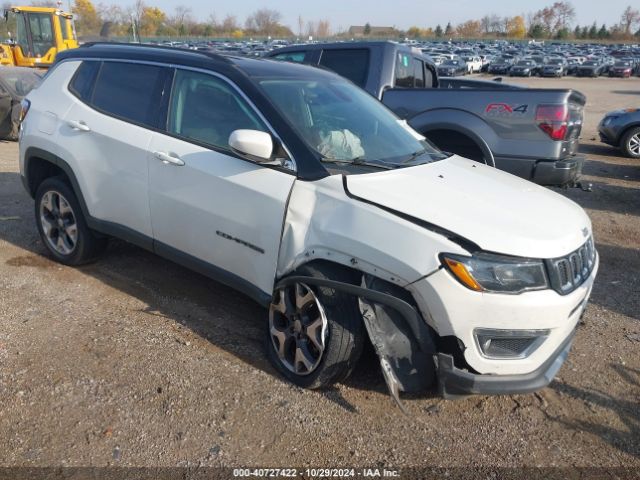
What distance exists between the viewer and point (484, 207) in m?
2.91

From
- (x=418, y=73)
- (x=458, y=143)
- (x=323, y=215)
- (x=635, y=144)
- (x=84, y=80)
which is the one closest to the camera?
(x=323, y=215)

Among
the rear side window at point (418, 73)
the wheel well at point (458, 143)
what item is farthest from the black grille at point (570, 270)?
the rear side window at point (418, 73)

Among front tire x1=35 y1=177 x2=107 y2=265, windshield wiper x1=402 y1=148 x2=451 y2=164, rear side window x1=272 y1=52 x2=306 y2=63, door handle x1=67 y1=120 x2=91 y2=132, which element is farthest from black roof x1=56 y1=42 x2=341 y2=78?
rear side window x1=272 y1=52 x2=306 y2=63

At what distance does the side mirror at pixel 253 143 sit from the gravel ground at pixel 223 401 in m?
1.32

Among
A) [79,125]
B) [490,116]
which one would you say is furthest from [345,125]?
[490,116]

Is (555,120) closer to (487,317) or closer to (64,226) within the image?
(487,317)

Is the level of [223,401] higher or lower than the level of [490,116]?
lower

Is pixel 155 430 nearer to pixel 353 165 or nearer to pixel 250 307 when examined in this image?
pixel 250 307

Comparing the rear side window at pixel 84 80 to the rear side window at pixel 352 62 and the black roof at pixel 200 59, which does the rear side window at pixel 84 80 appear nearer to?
the black roof at pixel 200 59

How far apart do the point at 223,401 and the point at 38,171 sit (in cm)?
308

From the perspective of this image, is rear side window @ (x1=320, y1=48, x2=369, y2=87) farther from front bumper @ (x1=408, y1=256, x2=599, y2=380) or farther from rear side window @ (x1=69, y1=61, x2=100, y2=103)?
front bumper @ (x1=408, y1=256, x2=599, y2=380)

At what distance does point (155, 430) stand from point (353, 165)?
5.97 ft

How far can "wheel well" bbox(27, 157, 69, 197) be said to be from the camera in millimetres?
4785

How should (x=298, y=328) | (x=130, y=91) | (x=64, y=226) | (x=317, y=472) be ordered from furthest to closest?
1. (x=64, y=226)
2. (x=130, y=91)
3. (x=298, y=328)
4. (x=317, y=472)
